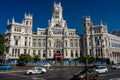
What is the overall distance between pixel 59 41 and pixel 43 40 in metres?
9.97

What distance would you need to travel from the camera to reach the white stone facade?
92.3 m

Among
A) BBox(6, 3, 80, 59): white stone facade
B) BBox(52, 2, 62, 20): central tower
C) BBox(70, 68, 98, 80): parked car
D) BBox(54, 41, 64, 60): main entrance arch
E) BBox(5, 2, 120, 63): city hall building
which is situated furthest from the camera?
BBox(52, 2, 62, 20): central tower

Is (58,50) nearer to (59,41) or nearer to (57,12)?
(59,41)

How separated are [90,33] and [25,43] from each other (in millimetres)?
40500

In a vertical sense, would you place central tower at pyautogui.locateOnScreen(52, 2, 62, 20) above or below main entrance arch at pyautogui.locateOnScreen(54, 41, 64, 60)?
above

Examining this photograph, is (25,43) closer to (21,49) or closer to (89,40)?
(21,49)

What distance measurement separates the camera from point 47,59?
9550 centimetres

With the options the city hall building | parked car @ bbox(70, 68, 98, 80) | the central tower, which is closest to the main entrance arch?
the city hall building

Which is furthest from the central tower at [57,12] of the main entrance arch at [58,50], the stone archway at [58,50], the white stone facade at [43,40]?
the main entrance arch at [58,50]

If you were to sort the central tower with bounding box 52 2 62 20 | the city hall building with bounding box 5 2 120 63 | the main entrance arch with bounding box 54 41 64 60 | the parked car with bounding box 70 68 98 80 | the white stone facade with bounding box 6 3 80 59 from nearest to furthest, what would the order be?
the parked car with bounding box 70 68 98 80
the white stone facade with bounding box 6 3 80 59
the city hall building with bounding box 5 2 120 63
the main entrance arch with bounding box 54 41 64 60
the central tower with bounding box 52 2 62 20

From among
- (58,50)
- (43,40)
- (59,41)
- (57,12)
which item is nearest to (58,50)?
(58,50)

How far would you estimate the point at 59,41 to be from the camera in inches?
3935

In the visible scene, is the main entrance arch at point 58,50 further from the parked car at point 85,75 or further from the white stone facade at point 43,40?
the parked car at point 85,75

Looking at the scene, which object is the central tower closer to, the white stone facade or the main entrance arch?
the white stone facade
